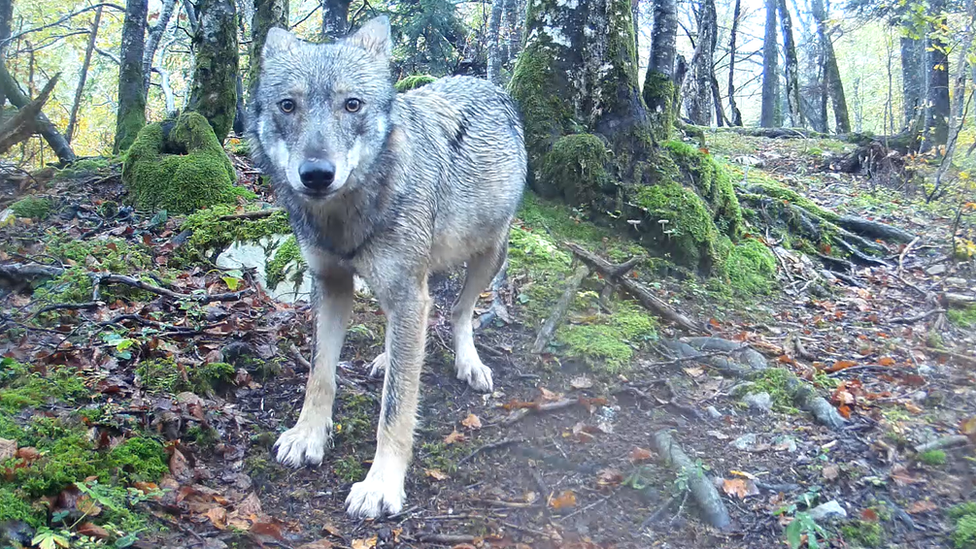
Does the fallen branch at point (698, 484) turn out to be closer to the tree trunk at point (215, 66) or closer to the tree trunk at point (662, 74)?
the tree trunk at point (662, 74)

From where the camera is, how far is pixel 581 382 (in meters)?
4.91

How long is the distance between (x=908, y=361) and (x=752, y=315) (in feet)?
4.50

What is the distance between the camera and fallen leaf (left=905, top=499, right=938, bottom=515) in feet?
11.4

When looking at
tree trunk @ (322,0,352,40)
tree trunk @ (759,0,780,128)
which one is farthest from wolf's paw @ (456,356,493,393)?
tree trunk @ (759,0,780,128)

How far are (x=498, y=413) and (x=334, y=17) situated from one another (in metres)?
8.60

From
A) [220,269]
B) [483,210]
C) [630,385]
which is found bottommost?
[630,385]

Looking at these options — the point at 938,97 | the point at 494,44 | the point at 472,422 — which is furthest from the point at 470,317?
the point at 938,97

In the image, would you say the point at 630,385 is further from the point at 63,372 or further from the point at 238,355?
the point at 63,372

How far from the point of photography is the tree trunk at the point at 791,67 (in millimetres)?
20250

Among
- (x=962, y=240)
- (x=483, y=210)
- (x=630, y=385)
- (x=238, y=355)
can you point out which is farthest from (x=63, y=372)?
(x=962, y=240)

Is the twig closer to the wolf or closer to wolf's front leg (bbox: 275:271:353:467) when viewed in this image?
the wolf

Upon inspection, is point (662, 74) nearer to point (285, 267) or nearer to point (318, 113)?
point (285, 267)

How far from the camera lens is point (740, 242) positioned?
7.46 meters

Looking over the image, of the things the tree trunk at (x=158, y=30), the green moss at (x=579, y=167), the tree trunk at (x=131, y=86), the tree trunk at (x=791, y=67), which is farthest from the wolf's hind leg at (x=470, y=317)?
the tree trunk at (x=791, y=67)
